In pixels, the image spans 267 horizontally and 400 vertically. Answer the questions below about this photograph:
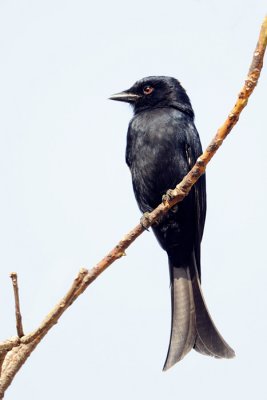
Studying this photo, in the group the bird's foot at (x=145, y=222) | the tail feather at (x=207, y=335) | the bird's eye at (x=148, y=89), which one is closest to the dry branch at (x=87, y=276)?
the bird's foot at (x=145, y=222)

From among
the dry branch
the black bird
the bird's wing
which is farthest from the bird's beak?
the dry branch

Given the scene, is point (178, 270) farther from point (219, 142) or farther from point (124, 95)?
point (219, 142)

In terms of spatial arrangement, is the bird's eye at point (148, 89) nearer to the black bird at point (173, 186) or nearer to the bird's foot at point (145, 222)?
the black bird at point (173, 186)

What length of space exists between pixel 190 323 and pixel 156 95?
2.05m

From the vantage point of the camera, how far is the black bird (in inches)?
198

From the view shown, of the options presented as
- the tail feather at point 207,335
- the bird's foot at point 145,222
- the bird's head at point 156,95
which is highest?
the bird's head at point 156,95

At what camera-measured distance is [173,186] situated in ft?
16.6

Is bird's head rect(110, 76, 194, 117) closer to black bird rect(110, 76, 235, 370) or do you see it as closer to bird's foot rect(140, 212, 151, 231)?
black bird rect(110, 76, 235, 370)

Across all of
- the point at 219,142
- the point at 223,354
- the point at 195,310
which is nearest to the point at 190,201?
the point at 195,310

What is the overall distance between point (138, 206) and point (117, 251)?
2.37m

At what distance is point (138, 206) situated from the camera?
5.45 metres

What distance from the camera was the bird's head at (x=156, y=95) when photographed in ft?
18.6

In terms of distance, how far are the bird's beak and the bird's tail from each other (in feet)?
4.83

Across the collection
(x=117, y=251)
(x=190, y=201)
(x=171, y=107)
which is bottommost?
(x=117, y=251)
